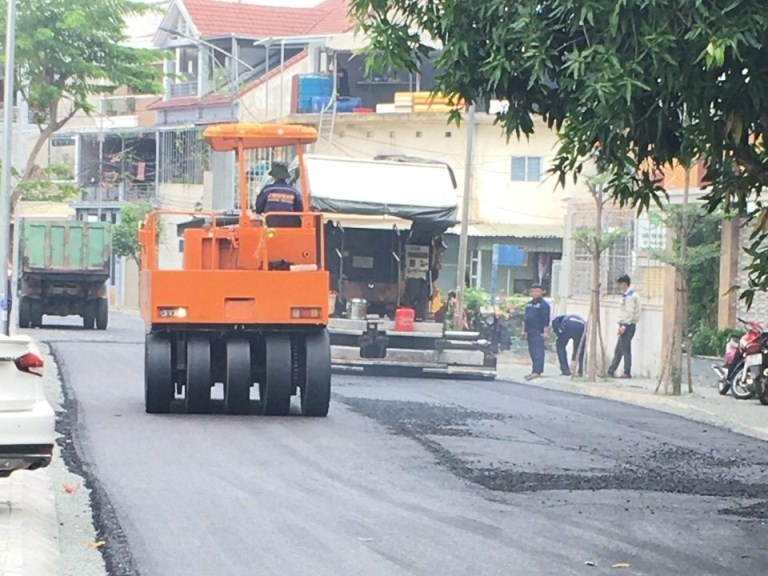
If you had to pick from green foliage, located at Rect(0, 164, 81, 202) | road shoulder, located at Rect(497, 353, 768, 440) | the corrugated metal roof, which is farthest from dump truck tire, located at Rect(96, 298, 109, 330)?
the corrugated metal roof

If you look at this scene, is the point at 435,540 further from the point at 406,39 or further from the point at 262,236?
the point at 262,236

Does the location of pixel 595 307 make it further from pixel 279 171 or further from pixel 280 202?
pixel 279 171

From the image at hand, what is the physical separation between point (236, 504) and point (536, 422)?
24.7 ft

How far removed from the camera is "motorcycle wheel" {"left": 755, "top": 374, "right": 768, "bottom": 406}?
22781mm

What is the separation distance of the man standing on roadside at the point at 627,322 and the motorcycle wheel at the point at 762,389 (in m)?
6.41

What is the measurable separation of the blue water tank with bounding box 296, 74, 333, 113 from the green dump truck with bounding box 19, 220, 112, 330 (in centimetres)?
1576

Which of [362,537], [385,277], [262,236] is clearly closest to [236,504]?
[362,537]

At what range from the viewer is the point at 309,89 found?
53.8 meters

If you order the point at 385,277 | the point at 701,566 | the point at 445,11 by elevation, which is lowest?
the point at 701,566

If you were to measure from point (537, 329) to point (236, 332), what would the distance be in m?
12.6

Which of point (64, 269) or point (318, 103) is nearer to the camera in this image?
point (64, 269)

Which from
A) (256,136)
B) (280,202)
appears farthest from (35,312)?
(280,202)

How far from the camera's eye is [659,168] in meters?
12.6

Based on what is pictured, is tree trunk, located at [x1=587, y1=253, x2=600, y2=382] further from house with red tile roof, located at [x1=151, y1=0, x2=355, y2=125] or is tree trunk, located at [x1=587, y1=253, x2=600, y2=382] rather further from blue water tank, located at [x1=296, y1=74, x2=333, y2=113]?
house with red tile roof, located at [x1=151, y1=0, x2=355, y2=125]
